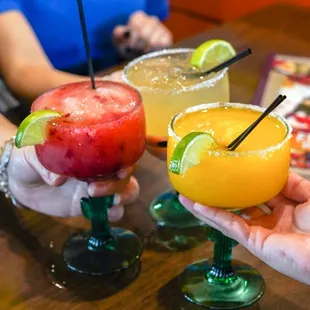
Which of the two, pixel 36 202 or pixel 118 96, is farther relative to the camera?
pixel 36 202

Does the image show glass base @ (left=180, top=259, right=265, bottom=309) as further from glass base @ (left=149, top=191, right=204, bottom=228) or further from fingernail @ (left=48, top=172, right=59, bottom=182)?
fingernail @ (left=48, top=172, right=59, bottom=182)

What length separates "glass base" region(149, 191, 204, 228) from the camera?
1109 mm

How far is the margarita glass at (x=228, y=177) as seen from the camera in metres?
0.80

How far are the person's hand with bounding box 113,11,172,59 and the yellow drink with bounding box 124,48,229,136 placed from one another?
0.82 metres

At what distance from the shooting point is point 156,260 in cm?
99

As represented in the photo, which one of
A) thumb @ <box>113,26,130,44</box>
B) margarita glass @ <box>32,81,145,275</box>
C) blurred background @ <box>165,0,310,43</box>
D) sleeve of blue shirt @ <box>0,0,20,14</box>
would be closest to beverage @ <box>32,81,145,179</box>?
margarita glass @ <box>32,81,145,275</box>

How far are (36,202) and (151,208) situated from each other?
0.71 ft

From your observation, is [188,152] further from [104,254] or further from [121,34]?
[121,34]

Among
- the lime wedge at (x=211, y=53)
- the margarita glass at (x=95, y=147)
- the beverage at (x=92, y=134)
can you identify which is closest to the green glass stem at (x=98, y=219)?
the margarita glass at (x=95, y=147)

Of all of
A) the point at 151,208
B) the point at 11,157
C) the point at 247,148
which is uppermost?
the point at 247,148

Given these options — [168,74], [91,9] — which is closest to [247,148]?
[168,74]

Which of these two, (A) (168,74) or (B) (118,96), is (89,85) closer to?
(B) (118,96)

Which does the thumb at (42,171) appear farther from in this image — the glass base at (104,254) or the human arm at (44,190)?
the glass base at (104,254)

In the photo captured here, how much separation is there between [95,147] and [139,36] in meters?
1.19
